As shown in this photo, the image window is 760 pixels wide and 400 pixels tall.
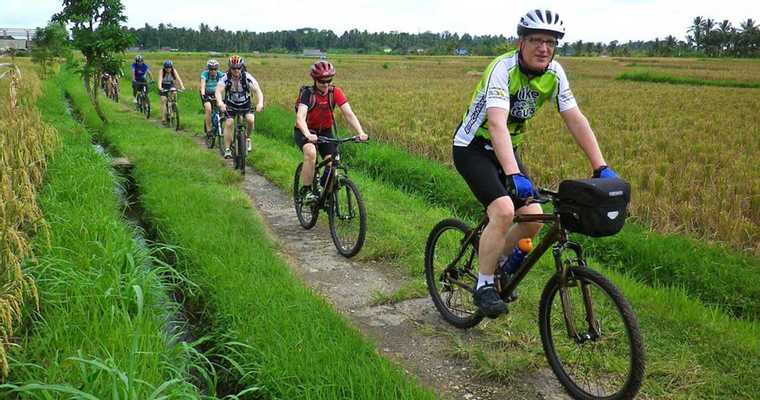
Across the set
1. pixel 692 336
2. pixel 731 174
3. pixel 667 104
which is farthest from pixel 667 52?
pixel 692 336

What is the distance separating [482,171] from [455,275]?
3.50ft

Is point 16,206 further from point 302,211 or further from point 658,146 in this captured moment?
point 658,146

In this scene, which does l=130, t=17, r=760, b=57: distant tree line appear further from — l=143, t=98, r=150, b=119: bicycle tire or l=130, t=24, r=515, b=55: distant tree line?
l=143, t=98, r=150, b=119: bicycle tire

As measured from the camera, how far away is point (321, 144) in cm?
673

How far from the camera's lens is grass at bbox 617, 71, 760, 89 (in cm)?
3150

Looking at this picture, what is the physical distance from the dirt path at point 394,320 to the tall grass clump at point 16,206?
2234mm

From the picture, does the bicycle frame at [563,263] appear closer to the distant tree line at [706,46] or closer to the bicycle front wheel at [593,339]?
the bicycle front wheel at [593,339]

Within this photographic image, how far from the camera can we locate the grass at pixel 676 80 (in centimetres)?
3150

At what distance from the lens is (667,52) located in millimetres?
91250

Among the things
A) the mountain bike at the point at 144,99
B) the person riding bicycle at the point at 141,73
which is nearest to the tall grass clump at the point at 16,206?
the mountain bike at the point at 144,99

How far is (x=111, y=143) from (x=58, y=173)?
4720mm

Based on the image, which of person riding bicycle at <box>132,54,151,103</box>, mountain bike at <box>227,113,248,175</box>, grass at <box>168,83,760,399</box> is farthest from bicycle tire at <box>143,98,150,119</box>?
grass at <box>168,83,760,399</box>

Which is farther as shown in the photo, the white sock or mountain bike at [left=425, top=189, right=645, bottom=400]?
the white sock

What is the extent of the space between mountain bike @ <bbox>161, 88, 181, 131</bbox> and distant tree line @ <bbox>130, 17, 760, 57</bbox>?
89.7 meters
